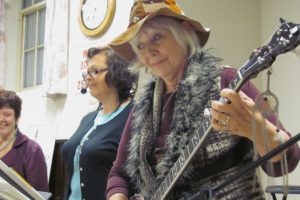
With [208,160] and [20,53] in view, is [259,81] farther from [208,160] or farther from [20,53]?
[20,53]

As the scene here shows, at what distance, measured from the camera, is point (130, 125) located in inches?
51.4

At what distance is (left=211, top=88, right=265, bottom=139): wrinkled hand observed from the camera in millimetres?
799

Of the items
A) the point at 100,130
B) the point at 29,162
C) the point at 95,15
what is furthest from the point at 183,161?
the point at 95,15

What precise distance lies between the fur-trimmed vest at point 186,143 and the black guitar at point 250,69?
0.08ft

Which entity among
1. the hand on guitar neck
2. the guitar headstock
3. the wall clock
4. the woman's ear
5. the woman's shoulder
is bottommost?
the woman's shoulder

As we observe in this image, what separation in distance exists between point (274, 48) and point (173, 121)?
433mm

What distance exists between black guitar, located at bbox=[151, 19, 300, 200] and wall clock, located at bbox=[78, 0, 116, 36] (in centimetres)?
156

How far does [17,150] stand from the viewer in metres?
2.14

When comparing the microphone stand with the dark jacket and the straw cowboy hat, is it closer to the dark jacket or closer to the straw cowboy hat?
the straw cowboy hat

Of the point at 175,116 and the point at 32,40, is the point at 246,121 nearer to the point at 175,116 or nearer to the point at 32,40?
the point at 175,116

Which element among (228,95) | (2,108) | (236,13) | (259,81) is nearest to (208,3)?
(236,13)

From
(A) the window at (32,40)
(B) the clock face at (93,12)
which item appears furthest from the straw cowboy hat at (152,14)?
(A) the window at (32,40)

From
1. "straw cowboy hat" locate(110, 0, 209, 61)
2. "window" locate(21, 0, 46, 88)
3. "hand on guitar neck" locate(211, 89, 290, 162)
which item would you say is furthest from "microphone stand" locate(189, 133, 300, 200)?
"window" locate(21, 0, 46, 88)

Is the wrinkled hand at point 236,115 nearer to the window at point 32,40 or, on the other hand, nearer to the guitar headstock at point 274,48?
the guitar headstock at point 274,48
